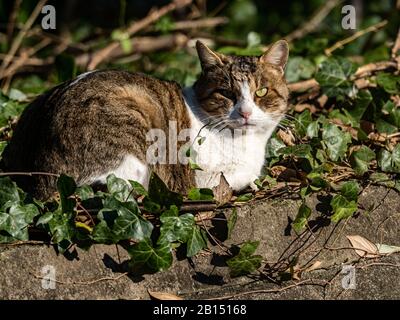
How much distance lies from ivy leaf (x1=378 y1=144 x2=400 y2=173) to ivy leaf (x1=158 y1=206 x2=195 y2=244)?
3.87 feet

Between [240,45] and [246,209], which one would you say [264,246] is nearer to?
[246,209]

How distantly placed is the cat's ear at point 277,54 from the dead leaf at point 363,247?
114 centimetres

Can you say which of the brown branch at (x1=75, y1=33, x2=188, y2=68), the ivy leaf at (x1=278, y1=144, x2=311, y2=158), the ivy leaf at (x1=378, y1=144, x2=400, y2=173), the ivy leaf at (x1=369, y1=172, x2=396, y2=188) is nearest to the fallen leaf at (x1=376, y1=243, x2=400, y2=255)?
the ivy leaf at (x1=369, y1=172, x2=396, y2=188)

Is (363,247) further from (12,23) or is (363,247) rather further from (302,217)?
(12,23)

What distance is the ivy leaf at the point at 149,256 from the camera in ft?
11.0

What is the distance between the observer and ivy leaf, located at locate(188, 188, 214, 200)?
3.65 metres

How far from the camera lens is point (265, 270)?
3.55 meters

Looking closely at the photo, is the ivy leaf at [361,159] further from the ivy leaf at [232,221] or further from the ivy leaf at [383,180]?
the ivy leaf at [232,221]

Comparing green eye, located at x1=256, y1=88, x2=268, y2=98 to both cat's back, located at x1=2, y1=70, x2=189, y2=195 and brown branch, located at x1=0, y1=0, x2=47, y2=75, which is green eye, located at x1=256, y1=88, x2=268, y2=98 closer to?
cat's back, located at x1=2, y1=70, x2=189, y2=195

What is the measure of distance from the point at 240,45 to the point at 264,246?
2872 millimetres

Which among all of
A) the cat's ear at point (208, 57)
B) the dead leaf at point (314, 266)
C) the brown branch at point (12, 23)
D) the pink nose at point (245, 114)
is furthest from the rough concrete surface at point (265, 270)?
the brown branch at point (12, 23)

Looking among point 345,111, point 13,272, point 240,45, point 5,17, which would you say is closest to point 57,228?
point 13,272

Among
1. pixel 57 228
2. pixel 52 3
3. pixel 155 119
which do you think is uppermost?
pixel 52 3

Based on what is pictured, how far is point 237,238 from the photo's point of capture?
3.62 m
